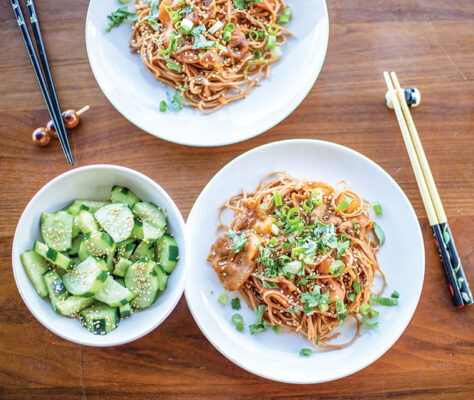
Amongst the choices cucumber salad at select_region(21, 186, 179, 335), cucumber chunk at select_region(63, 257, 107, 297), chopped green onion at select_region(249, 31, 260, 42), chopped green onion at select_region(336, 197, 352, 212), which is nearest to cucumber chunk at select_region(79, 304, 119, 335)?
cucumber salad at select_region(21, 186, 179, 335)

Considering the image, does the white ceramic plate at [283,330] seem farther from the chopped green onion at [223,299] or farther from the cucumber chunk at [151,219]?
the cucumber chunk at [151,219]

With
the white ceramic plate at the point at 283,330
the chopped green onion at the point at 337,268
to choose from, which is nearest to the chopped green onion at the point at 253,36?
the white ceramic plate at the point at 283,330

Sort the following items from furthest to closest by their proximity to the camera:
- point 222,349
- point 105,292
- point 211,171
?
point 211,171 → point 222,349 → point 105,292

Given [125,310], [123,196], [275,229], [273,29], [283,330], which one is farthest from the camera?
[273,29]

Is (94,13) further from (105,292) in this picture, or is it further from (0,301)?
(0,301)

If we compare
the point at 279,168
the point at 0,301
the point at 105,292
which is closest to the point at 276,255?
the point at 279,168

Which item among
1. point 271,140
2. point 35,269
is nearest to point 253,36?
point 271,140

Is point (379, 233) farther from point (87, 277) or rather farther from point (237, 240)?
point (87, 277)
